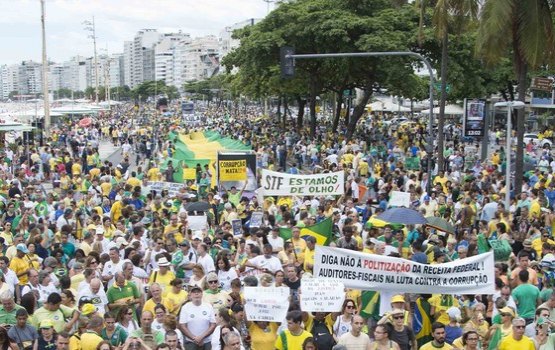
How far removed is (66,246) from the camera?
539 inches

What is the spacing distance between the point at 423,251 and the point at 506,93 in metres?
52.4

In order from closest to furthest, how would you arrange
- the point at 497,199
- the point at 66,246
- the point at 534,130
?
the point at 66,246 < the point at 497,199 < the point at 534,130

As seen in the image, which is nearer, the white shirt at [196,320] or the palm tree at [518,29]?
the white shirt at [196,320]

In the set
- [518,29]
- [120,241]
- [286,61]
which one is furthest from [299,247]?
[286,61]

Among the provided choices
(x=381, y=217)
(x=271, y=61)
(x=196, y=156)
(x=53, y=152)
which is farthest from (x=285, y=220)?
(x=271, y=61)

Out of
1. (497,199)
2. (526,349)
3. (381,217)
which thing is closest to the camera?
(526,349)

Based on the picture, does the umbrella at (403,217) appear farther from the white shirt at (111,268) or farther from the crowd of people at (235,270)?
the white shirt at (111,268)

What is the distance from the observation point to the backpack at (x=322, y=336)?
9.00 m

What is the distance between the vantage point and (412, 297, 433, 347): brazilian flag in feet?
33.3

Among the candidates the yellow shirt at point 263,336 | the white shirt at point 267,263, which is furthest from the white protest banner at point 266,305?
the white shirt at point 267,263

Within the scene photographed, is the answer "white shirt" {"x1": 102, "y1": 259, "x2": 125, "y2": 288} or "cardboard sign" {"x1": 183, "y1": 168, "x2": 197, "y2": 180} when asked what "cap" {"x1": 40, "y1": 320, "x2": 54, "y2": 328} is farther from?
"cardboard sign" {"x1": 183, "y1": 168, "x2": 197, "y2": 180}

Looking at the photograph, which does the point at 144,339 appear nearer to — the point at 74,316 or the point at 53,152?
the point at 74,316

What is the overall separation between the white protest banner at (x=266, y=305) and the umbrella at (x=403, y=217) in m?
5.58

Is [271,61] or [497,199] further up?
[271,61]
